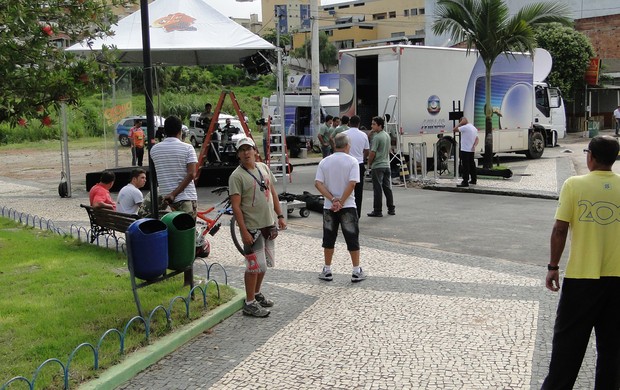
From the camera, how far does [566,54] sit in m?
38.5

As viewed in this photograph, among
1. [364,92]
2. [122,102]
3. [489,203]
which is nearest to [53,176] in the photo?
[122,102]

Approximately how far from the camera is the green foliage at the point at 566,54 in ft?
126

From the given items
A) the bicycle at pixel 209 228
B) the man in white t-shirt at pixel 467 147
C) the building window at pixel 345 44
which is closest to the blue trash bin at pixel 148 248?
the bicycle at pixel 209 228

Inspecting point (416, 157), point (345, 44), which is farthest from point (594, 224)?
point (345, 44)

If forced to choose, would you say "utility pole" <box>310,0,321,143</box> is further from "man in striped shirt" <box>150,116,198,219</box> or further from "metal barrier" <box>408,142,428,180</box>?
"man in striped shirt" <box>150,116,198,219</box>

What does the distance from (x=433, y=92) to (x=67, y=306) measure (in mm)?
15261

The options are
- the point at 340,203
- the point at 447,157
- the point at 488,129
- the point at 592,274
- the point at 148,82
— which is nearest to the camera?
the point at 592,274

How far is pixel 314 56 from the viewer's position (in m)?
27.9

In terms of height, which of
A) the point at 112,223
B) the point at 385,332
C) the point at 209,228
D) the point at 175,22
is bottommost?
the point at 385,332

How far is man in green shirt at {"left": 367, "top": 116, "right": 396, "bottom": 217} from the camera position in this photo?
12991mm

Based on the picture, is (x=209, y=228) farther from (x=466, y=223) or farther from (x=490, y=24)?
(x=490, y=24)

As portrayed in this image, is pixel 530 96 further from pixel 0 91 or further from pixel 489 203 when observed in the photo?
pixel 0 91

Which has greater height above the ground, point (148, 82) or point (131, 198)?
point (148, 82)

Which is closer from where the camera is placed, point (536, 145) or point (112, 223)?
point (112, 223)
